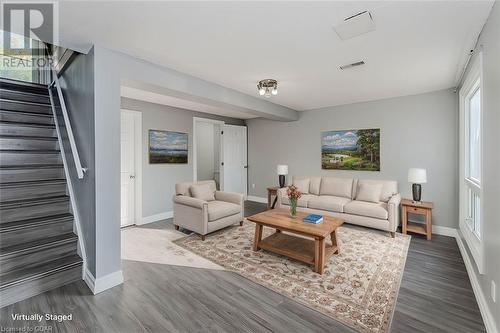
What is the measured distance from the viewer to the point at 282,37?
2.15 m

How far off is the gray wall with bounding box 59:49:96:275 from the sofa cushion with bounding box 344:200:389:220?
372 centimetres

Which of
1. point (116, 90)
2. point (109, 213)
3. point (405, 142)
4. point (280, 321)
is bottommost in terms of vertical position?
point (280, 321)

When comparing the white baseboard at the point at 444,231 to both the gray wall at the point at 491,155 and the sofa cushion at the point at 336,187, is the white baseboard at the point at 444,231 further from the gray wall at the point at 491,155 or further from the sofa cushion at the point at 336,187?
the gray wall at the point at 491,155

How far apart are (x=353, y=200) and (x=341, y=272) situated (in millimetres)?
2155

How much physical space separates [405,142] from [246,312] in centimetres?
401

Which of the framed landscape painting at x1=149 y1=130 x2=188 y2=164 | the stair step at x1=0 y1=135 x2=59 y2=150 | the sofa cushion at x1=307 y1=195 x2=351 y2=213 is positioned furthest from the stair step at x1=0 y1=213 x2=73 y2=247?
the sofa cushion at x1=307 y1=195 x2=351 y2=213

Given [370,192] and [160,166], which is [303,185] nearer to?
[370,192]

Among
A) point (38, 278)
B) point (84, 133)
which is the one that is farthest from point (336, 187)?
point (38, 278)

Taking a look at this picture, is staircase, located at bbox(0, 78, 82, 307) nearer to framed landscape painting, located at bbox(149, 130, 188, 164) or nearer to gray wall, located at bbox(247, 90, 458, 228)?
framed landscape painting, located at bbox(149, 130, 188, 164)

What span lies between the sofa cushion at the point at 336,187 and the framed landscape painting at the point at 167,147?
3.05m

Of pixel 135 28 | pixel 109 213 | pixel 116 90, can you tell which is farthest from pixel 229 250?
pixel 135 28

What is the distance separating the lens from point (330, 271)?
8.64 feet

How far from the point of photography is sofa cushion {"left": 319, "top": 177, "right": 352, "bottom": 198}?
4.60m

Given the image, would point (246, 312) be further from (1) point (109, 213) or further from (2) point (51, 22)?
(2) point (51, 22)
